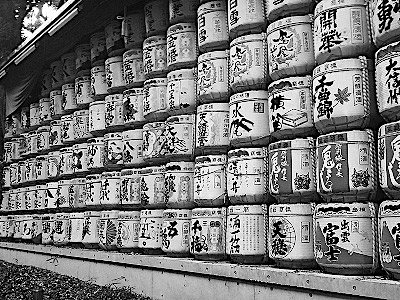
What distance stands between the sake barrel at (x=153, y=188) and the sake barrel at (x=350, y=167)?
2.08 m

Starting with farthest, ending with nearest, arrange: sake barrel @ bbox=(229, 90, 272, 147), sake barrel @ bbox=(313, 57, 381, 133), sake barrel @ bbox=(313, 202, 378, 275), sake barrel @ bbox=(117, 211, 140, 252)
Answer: sake barrel @ bbox=(117, 211, 140, 252), sake barrel @ bbox=(229, 90, 272, 147), sake barrel @ bbox=(313, 57, 381, 133), sake barrel @ bbox=(313, 202, 378, 275)

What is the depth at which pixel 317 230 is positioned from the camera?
3.38 meters

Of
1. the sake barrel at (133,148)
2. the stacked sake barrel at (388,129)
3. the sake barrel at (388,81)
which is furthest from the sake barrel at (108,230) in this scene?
the sake barrel at (388,81)

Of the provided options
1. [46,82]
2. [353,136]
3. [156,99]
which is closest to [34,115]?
[46,82]

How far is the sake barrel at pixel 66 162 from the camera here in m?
7.03

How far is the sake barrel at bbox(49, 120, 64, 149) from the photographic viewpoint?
24.6 feet

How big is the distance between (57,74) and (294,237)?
5203 mm

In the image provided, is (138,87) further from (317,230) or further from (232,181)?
(317,230)

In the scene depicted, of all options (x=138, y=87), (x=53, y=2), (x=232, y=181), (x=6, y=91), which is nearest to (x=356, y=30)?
(x=232, y=181)

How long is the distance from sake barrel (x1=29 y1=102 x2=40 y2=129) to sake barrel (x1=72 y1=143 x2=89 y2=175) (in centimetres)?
181

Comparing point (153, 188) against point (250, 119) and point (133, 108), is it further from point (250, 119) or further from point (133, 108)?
point (250, 119)

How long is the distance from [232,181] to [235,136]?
1.09 feet

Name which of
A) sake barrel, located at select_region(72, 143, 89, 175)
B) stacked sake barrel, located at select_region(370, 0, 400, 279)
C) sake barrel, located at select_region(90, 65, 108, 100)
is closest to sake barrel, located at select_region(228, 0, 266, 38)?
stacked sake barrel, located at select_region(370, 0, 400, 279)

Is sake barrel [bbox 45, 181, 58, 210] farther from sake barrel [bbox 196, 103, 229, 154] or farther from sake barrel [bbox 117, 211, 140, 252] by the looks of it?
sake barrel [bbox 196, 103, 229, 154]
